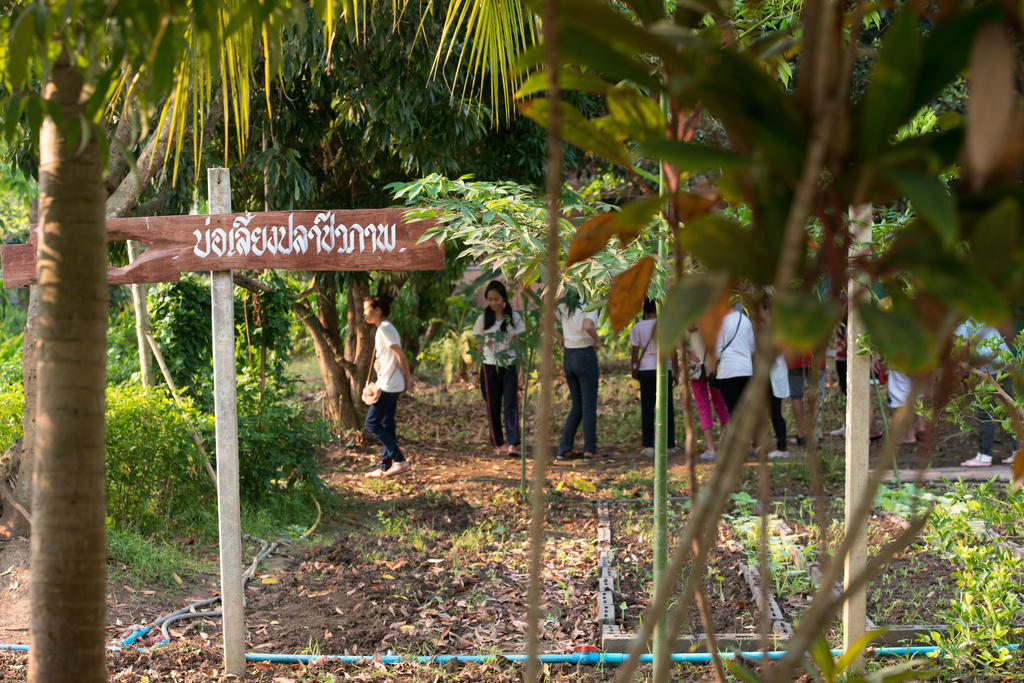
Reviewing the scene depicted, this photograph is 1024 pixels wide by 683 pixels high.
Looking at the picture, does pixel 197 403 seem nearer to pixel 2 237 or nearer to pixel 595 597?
pixel 595 597

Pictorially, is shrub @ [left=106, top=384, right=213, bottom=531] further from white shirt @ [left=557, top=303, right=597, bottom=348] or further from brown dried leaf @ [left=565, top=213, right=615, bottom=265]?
brown dried leaf @ [left=565, top=213, right=615, bottom=265]

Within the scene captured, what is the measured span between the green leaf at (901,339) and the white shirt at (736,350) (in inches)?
247

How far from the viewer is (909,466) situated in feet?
23.4

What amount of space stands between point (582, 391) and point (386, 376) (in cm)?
176

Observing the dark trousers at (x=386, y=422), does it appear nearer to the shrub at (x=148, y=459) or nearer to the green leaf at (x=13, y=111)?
the shrub at (x=148, y=459)

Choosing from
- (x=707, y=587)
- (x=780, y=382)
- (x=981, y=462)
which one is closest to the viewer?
(x=707, y=587)

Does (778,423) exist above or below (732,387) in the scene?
below

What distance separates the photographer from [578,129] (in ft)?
4.03

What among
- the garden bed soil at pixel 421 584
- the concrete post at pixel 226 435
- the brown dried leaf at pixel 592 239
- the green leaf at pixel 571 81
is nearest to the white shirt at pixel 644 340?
the garden bed soil at pixel 421 584

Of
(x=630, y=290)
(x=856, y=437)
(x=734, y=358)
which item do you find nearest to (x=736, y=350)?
(x=734, y=358)

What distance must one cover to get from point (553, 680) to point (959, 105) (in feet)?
22.8

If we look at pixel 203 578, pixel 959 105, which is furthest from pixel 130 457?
pixel 959 105

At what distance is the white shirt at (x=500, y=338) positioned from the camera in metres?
7.37

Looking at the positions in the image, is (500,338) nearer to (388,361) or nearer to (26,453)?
(388,361)
